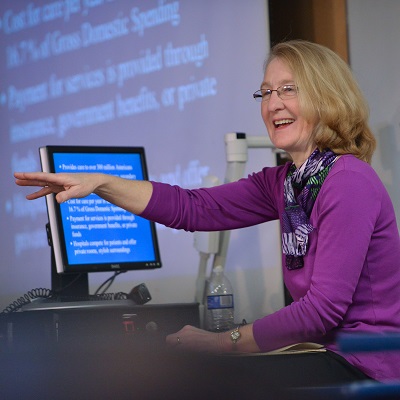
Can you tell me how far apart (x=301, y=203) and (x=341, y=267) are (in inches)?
9.7

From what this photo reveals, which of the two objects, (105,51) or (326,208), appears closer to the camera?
(326,208)

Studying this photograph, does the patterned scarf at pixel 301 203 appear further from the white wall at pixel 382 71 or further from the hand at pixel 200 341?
the white wall at pixel 382 71

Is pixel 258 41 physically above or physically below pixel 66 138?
above

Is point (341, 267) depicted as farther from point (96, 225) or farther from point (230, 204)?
point (96, 225)

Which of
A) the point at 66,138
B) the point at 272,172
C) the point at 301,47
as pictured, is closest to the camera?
the point at 301,47

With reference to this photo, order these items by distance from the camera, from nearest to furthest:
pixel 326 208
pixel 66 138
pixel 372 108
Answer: pixel 326 208, pixel 372 108, pixel 66 138

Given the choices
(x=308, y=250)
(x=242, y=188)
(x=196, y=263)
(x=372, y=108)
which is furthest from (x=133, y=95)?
(x=308, y=250)

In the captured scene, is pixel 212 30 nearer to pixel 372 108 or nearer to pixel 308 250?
pixel 372 108

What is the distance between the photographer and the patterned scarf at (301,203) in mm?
1745

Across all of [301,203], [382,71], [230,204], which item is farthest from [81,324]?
[382,71]

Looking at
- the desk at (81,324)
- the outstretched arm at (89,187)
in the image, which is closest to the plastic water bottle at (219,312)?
the desk at (81,324)

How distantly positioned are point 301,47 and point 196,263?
6.87 feet

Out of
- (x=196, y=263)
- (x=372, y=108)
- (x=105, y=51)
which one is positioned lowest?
(x=196, y=263)

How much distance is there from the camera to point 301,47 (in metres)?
1.89
